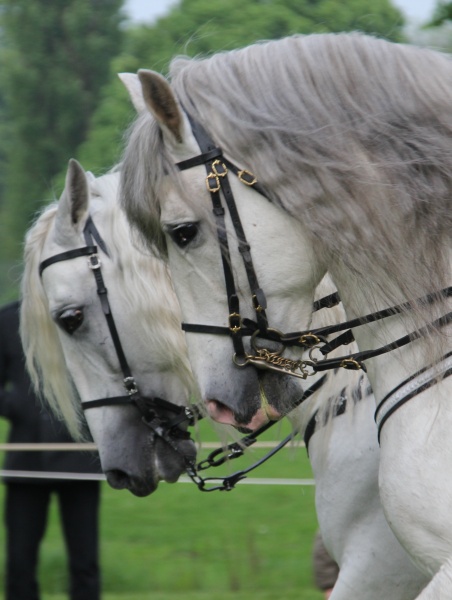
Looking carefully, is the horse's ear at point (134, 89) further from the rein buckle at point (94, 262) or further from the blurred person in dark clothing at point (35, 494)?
the blurred person in dark clothing at point (35, 494)

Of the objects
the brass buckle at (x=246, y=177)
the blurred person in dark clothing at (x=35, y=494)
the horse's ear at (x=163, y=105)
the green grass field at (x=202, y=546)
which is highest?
the horse's ear at (x=163, y=105)

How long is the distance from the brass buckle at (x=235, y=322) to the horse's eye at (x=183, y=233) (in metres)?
0.22

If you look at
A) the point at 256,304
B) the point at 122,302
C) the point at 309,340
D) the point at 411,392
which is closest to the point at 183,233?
the point at 256,304

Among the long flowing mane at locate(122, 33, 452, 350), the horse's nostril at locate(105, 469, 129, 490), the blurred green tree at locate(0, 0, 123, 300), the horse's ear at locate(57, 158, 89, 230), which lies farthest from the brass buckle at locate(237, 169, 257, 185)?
the blurred green tree at locate(0, 0, 123, 300)

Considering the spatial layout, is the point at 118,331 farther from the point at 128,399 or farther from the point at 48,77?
the point at 48,77

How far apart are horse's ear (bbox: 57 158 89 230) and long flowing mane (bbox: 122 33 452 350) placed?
4.82ft

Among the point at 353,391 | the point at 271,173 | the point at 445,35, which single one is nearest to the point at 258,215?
the point at 271,173

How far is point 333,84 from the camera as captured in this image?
2498mm

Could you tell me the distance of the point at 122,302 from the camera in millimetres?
4004

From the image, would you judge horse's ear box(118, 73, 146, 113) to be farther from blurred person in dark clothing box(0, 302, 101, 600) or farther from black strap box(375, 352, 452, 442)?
blurred person in dark clothing box(0, 302, 101, 600)

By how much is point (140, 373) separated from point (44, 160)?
3668 cm

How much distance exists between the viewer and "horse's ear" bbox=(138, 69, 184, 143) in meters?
2.50

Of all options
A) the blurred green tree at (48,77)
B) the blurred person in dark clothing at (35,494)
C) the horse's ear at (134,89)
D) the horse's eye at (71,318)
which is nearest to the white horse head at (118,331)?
the horse's eye at (71,318)

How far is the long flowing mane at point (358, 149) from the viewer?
7.93 feet
